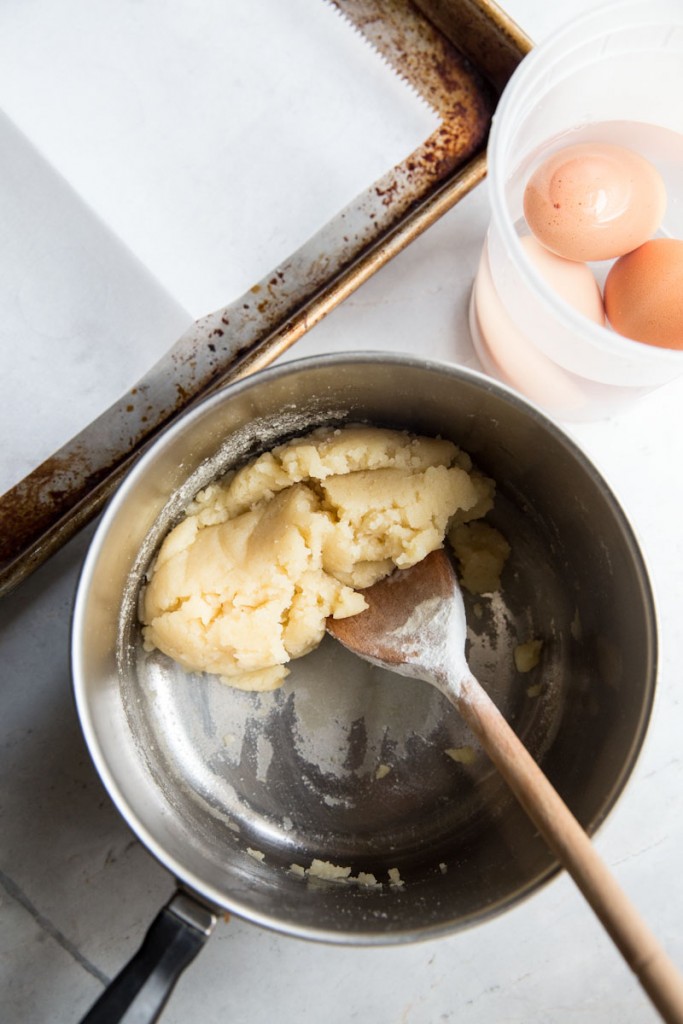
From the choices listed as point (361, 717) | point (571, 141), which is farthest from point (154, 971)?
point (571, 141)

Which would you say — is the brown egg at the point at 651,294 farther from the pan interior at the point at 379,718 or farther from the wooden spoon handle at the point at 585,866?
the wooden spoon handle at the point at 585,866

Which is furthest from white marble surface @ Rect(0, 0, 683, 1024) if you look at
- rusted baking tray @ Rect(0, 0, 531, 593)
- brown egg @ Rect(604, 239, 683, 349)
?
brown egg @ Rect(604, 239, 683, 349)

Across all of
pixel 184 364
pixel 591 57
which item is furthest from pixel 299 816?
pixel 591 57

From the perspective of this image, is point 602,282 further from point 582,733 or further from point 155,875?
point 155,875

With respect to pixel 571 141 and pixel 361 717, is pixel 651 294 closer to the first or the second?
pixel 571 141

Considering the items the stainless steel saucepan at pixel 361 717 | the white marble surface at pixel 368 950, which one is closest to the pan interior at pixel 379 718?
the stainless steel saucepan at pixel 361 717

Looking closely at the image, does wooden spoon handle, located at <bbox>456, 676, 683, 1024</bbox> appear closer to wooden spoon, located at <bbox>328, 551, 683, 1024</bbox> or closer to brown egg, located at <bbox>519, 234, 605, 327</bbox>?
wooden spoon, located at <bbox>328, 551, 683, 1024</bbox>
